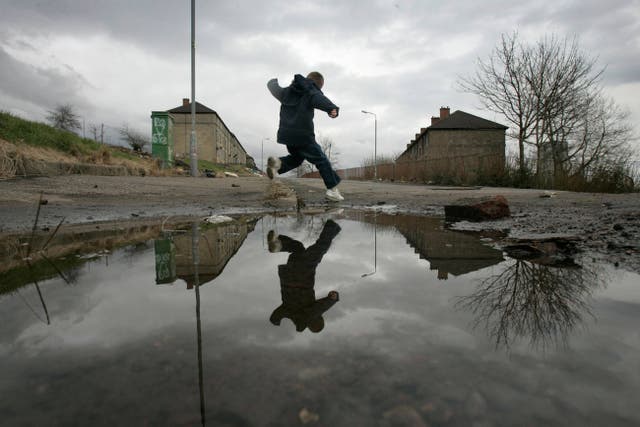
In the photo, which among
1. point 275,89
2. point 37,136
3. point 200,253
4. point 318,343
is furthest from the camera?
point 37,136

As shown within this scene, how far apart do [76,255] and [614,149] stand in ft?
106

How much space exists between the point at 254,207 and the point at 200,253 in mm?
3089

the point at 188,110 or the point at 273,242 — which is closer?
the point at 273,242

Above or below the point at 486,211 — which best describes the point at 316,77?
above

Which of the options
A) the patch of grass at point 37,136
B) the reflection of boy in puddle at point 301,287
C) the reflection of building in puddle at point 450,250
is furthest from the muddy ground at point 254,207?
the patch of grass at point 37,136

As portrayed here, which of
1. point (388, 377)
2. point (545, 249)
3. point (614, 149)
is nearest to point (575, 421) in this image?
point (388, 377)

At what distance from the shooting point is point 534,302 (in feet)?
3.76

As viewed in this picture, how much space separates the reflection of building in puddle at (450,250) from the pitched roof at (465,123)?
37.9 m

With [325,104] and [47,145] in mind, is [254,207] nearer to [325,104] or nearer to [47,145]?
[325,104]

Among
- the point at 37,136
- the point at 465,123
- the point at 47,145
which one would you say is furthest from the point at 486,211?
the point at 465,123

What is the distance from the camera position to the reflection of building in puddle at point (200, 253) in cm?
149

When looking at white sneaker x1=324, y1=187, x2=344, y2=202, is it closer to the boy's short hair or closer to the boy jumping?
the boy jumping

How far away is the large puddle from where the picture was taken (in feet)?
2.03

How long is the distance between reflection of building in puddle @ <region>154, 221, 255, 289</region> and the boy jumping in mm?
2653
